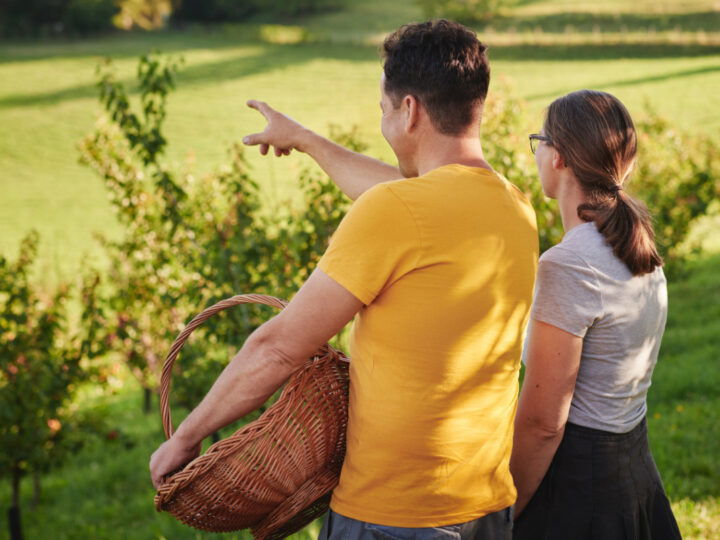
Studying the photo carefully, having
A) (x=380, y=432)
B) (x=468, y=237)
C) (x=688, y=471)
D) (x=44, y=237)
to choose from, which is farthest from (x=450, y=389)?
(x=44, y=237)

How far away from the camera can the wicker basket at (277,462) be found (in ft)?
6.12

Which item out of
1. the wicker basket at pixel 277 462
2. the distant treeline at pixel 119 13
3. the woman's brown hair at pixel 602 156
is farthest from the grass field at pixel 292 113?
the woman's brown hair at pixel 602 156

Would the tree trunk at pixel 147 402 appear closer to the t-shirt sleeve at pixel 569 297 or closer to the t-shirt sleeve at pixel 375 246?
the t-shirt sleeve at pixel 569 297

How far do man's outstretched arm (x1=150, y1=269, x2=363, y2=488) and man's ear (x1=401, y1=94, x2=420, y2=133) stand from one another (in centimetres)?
42

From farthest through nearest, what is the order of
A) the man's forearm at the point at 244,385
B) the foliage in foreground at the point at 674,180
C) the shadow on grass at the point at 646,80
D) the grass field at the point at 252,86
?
1. the shadow on grass at the point at 646,80
2. the grass field at the point at 252,86
3. the foliage in foreground at the point at 674,180
4. the man's forearm at the point at 244,385

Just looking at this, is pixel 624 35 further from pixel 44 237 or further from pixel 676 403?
pixel 676 403

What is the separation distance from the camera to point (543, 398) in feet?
7.18

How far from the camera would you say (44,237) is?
1944cm

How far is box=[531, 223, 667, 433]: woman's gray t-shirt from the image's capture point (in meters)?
2.14

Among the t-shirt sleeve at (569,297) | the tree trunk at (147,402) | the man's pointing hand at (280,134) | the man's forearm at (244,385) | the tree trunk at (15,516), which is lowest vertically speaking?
the tree trunk at (147,402)

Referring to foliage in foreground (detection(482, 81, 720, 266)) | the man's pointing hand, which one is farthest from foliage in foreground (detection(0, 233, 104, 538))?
foliage in foreground (detection(482, 81, 720, 266))

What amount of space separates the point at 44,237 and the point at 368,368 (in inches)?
754

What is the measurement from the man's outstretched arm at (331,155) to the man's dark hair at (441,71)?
2.55ft

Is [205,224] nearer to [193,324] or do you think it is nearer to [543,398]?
[193,324]
